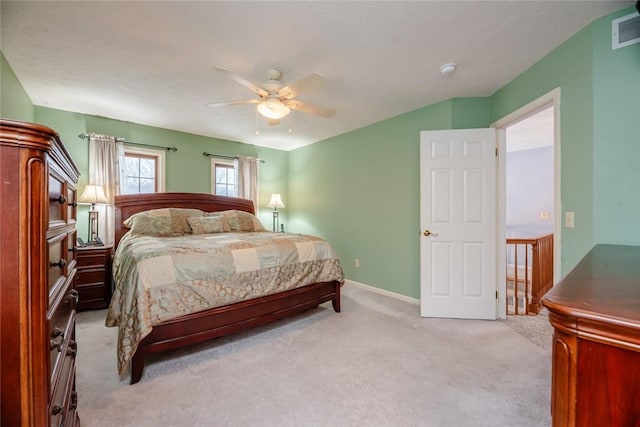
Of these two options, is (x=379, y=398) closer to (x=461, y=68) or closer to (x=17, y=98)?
(x=461, y=68)

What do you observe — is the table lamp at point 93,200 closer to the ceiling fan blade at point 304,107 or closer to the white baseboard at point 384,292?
the ceiling fan blade at point 304,107

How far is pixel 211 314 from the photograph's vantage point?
87.2 inches

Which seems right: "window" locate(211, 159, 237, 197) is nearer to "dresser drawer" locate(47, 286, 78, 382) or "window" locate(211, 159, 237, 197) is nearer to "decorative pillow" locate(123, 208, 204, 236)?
"decorative pillow" locate(123, 208, 204, 236)

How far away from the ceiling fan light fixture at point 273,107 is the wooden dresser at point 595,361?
2.38 m

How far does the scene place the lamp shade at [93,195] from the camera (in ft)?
11.1

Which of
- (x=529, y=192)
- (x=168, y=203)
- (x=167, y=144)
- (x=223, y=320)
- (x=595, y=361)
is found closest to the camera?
(x=595, y=361)

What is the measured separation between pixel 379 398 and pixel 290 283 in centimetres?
131

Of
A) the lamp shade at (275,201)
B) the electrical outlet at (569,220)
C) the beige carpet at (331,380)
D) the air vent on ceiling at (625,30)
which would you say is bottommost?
the beige carpet at (331,380)

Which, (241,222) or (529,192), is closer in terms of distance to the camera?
(241,222)

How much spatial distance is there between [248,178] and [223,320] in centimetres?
331

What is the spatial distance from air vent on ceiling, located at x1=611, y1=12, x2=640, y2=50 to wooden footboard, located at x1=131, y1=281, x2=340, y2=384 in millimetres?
3071

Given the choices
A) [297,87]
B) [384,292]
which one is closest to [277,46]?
[297,87]

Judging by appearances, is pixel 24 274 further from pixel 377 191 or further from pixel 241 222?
pixel 377 191

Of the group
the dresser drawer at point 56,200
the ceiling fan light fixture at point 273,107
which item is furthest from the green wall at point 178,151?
the dresser drawer at point 56,200
